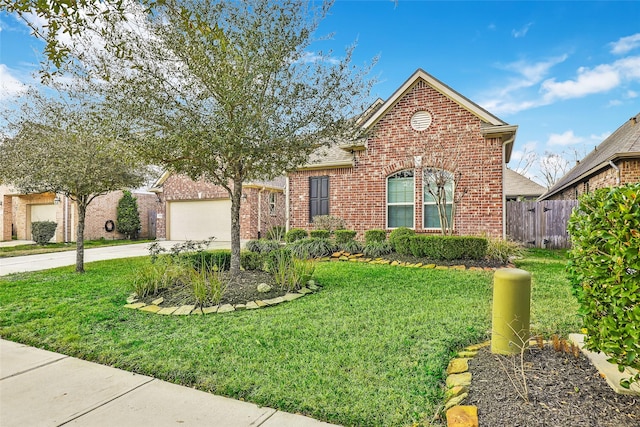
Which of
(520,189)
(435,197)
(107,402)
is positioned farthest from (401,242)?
(520,189)

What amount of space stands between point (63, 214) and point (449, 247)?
67.3ft

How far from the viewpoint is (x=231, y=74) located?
5.55 metres

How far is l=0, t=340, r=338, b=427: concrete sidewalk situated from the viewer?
8.00 feet

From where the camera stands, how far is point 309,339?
3.77 meters

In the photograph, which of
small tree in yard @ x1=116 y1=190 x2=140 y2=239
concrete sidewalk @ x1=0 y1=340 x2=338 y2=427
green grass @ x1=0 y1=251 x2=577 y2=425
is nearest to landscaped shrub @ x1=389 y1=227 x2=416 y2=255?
green grass @ x1=0 y1=251 x2=577 y2=425

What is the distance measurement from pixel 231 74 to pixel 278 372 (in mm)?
4481

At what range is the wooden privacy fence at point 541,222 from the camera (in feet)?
43.3

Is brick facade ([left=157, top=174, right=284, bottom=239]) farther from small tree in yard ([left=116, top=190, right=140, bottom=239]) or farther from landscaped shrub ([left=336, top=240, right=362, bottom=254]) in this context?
landscaped shrub ([left=336, top=240, right=362, bottom=254])

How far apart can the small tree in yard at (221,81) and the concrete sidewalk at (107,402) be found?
335 cm

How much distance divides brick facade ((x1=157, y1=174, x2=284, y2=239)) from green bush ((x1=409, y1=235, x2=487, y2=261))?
999 centimetres

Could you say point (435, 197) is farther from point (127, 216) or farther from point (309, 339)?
point (127, 216)

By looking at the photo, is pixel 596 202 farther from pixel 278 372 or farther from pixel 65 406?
pixel 65 406

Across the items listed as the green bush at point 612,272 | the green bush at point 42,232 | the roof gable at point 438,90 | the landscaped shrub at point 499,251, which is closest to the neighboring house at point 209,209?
the green bush at point 42,232

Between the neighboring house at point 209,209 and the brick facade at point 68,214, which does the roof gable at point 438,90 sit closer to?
the neighboring house at point 209,209
